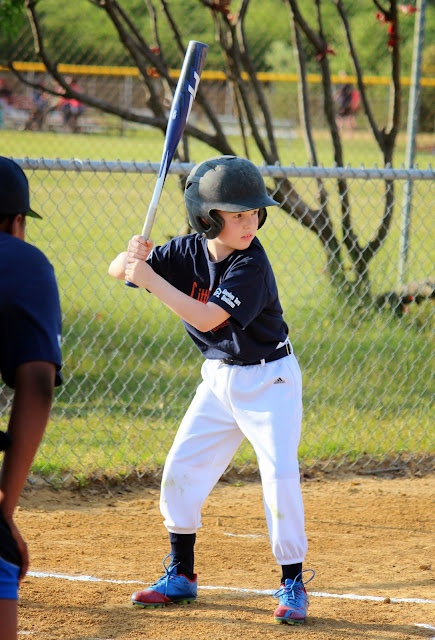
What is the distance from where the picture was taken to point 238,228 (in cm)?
285

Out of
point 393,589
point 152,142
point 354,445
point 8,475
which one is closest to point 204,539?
point 393,589

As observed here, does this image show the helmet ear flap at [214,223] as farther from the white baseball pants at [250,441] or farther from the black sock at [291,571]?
the black sock at [291,571]

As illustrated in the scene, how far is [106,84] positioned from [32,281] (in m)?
18.1

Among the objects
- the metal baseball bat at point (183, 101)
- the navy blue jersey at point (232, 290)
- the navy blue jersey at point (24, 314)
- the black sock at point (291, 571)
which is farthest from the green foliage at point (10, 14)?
the navy blue jersey at point (24, 314)

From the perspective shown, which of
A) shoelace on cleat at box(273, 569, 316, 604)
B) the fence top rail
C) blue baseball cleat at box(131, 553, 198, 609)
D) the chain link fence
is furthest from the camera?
the chain link fence

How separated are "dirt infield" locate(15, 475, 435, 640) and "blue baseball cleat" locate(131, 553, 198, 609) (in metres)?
0.04

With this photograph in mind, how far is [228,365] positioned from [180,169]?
1.65 metres

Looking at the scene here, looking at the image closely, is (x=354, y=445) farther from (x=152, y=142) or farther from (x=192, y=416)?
(x=152, y=142)

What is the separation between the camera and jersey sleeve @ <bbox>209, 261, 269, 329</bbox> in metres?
2.75

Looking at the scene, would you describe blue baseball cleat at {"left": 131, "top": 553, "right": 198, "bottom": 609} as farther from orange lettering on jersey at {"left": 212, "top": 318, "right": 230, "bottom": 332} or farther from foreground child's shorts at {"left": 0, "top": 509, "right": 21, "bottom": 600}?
foreground child's shorts at {"left": 0, "top": 509, "right": 21, "bottom": 600}

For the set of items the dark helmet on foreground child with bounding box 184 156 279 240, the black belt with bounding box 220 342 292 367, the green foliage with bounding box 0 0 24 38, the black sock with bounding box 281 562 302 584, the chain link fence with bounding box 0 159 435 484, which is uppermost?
the green foliage with bounding box 0 0 24 38

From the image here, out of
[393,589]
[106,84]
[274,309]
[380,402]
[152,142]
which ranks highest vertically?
[106,84]

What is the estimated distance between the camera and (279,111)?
19.0m

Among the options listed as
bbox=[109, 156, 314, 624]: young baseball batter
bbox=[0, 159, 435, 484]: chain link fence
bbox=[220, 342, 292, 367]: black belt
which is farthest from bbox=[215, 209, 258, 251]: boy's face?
bbox=[0, 159, 435, 484]: chain link fence
